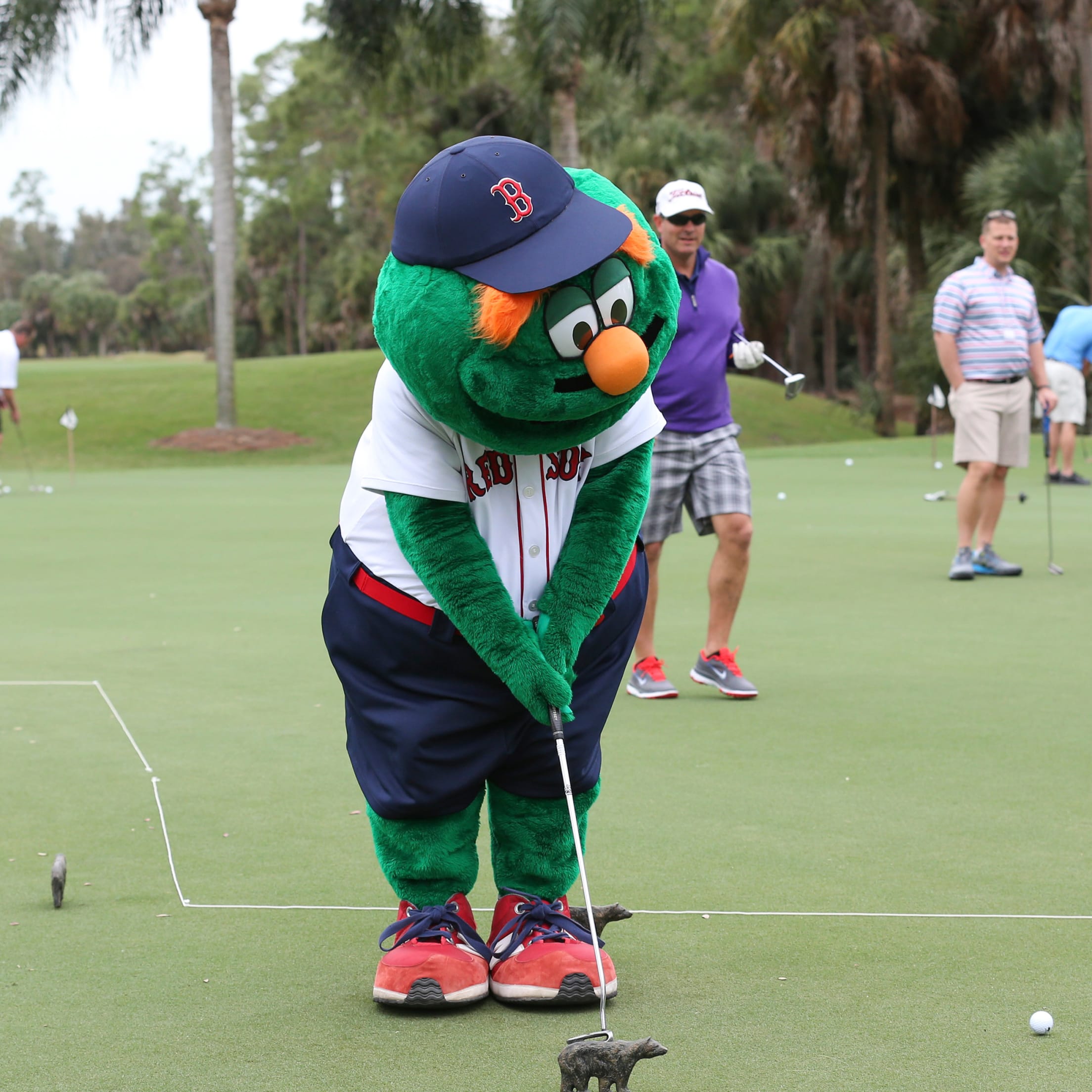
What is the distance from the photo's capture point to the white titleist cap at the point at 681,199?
6.04 metres

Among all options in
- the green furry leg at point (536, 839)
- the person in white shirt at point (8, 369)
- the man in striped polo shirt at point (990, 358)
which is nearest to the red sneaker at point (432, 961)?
the green furry leg at point (536, 839)

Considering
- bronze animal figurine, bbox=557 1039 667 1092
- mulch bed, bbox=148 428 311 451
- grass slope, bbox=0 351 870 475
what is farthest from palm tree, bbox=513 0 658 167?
bronze animal figurine, bbox=557 1039 667 1092

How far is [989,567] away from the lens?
991 cm

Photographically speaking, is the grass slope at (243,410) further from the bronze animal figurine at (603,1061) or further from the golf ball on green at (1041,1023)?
the bronze animal figurine at (603,1061)

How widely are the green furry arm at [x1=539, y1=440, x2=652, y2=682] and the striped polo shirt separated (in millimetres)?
6617

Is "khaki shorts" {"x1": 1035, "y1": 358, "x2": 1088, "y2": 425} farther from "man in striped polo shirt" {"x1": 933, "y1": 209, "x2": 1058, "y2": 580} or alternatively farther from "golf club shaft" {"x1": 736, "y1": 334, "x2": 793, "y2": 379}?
"golf club shaft" {"x1": 736, "y1": 334, "x2": 793, "y2": 379}

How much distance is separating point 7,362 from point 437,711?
49.4 feet

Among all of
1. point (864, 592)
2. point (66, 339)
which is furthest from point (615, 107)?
point (66, 339)

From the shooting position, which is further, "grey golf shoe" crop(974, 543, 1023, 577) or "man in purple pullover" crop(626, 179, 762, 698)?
"grey golf shoe" crop(974, 543, 1023, 577)

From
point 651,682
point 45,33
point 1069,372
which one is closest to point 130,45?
point 45,33

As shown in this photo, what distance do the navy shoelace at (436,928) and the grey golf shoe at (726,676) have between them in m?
3.10

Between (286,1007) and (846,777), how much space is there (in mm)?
2406

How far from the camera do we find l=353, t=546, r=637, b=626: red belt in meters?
3.09

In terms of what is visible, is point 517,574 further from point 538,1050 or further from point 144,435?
point 144,435
